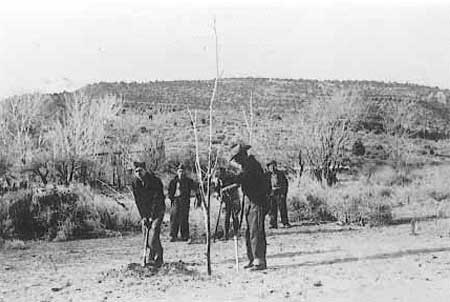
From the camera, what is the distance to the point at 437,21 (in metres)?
10.1

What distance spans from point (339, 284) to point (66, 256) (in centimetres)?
388

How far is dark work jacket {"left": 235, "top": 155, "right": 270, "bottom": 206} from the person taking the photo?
23.2ft

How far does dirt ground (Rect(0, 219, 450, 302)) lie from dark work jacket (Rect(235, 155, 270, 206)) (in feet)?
2.69

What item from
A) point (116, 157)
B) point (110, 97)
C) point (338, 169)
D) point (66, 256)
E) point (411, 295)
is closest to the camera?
point (411, 295)

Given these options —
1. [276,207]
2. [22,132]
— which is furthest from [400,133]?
[276,207]

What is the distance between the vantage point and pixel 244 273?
6953 mm

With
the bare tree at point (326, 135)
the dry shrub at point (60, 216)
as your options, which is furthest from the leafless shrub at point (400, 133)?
the dry shrub at point (60, 216)

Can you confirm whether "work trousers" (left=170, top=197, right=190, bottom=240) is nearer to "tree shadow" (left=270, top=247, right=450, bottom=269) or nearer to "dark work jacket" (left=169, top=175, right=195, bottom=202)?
"dark work jacket" (left=169, top=175, right=195, bottom=202)

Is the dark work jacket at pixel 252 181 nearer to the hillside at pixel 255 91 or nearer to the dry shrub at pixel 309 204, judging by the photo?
the dry shrub at pixel 309 204

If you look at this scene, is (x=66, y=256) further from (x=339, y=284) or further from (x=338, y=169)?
(x=338, y=169)

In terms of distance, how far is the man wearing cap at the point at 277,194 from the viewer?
11.2m

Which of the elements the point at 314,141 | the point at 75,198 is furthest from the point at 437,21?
the point at 314,141

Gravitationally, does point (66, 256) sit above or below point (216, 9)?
below

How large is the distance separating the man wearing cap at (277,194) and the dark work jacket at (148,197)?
4239mm
